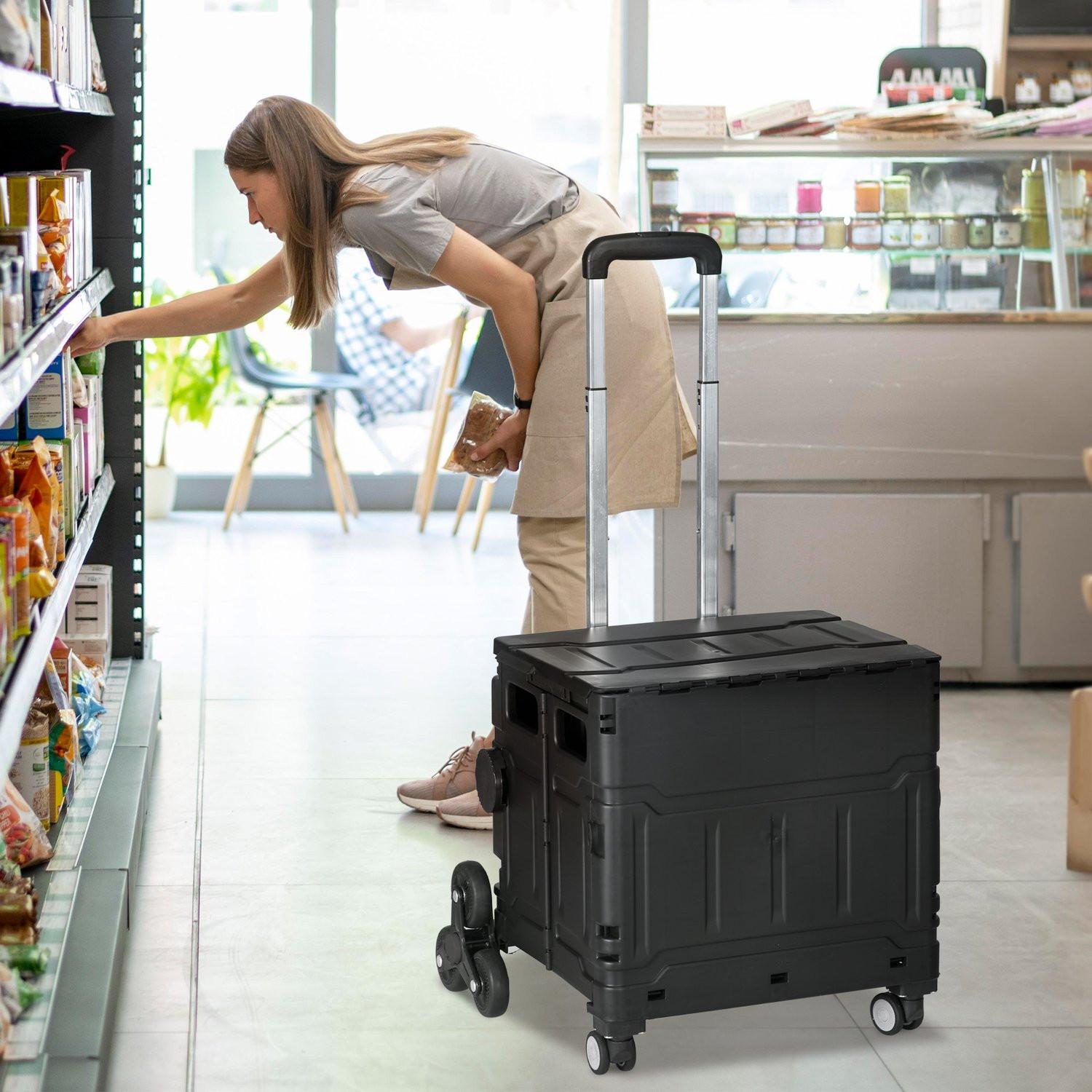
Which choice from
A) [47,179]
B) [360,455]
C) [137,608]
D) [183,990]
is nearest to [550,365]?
[47,179]

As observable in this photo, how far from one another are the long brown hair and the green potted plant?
4193 mm

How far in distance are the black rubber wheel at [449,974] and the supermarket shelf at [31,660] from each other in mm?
679

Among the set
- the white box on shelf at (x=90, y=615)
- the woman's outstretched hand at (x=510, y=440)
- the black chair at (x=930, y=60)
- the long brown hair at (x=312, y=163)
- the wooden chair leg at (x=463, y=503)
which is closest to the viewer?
the long brown hair at (x=312, y=163)

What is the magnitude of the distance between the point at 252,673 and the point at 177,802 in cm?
106

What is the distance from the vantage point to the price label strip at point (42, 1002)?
159cm

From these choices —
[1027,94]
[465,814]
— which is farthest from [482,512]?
[465,814]

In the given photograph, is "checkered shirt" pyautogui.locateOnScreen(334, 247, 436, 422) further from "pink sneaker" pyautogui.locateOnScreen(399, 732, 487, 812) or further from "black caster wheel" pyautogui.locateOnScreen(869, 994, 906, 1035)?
"black caster wheel" pyautogui.locateOnScreen(869, 994, 906, 1035)

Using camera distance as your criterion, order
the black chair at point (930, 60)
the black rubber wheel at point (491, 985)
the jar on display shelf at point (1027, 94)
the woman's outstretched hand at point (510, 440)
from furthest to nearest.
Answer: the jar on display shelf at point (1027, 94) → the black chair at point (930, 60) → the woman's outstretched hand at point (510, 440) → the black rubber wheel at point (491, 985)

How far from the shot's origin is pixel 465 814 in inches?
112

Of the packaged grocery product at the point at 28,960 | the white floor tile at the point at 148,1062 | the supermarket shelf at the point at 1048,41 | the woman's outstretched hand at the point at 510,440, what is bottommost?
the white floor tile at the point at 148,1062

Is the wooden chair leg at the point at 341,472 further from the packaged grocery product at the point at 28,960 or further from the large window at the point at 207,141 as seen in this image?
the packaged grocery product at the point at 28,960

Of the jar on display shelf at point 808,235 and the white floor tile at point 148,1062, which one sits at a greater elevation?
A: the jar on display shelf at point 808,235

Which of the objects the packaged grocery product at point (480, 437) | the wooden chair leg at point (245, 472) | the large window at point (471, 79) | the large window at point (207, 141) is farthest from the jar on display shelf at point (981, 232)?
the large window at point (207, 141)

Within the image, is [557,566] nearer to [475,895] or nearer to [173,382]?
[475,895]
